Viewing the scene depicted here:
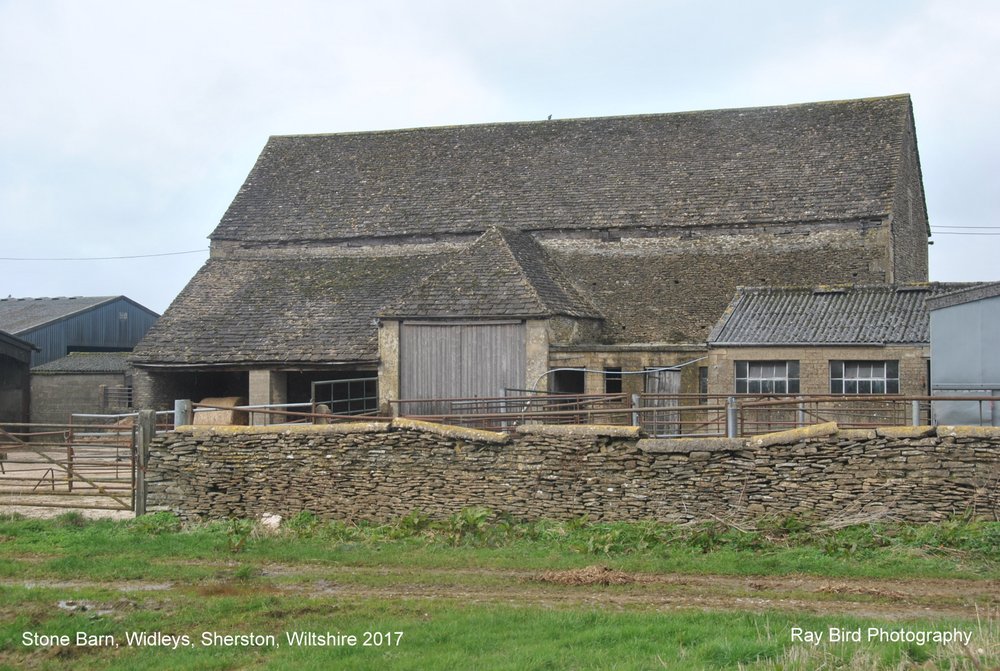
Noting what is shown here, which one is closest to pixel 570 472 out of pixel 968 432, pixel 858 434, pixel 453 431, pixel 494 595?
pixel 453 431

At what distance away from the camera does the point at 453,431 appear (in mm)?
15703

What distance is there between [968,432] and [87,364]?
31.5 m

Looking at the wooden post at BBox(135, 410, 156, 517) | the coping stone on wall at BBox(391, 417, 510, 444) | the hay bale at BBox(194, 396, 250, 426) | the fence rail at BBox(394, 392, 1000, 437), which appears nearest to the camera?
the coping stone on wall at BBox(391, 417, 510, 444)

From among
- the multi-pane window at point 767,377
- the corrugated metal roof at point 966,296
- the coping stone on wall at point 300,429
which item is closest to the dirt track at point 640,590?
the coping stone on wall at point 300,429

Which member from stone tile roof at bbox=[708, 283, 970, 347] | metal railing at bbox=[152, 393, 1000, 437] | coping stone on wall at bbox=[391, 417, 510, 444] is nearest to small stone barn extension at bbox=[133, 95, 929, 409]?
metal railing at bbox=[152, 393, 1000, 437]

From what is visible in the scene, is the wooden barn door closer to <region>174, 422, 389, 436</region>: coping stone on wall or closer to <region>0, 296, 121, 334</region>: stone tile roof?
<region>174, 422, 389, 436</region>: coping stone on wall

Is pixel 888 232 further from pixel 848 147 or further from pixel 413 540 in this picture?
pixel 413 540

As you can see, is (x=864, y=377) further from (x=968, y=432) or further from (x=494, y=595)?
(x=494, y=595)

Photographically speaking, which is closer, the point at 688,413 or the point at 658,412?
the point at 658,412

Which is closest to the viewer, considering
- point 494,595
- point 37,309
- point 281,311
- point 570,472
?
point 494,595

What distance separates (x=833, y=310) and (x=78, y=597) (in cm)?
1748

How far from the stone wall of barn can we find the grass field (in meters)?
0.43

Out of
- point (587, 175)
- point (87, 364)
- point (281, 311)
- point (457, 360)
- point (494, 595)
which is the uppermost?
point (587, 175)

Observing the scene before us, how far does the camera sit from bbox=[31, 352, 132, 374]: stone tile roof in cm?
3603
